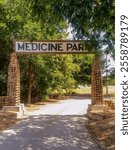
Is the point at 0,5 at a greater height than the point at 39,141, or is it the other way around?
the point at 0,5

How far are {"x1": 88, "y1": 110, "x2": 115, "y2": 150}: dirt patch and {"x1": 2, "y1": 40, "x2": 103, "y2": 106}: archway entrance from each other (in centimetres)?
251

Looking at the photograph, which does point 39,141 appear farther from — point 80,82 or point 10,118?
point 80,82

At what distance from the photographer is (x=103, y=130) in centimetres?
1491

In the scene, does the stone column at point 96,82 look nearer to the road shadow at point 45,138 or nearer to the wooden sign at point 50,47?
the wooden sign at point 50,47

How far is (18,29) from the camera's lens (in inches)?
1231

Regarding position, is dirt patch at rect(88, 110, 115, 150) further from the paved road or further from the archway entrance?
the archway entrance

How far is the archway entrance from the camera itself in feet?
69.7

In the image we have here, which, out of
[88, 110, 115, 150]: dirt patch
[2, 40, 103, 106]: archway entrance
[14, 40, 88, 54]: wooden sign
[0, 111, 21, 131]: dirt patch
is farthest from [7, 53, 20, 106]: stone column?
[88, 110, 115, 150]: dirt patch

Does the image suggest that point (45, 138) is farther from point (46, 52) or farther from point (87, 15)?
point (46, 52)

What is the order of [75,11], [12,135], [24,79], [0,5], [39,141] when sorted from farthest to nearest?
[24,79] → [0,5] → [12,135] → [39,141] → [75,11]

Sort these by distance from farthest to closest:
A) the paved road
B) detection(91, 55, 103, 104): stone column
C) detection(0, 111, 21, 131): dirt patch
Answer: detection(91, 55, 103, 104): stone column → detection(0, 111, 21, 131): dirt patch → the paved road

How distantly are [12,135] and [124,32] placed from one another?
1189 cm

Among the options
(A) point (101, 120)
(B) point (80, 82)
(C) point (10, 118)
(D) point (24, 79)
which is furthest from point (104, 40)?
(B) point (80, 82)

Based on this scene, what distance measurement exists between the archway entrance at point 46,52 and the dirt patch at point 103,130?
8.22 feet
